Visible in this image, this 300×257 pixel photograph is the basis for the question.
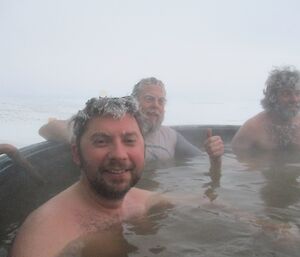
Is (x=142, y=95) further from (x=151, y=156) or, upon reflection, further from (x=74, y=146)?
(x=74, y=146)

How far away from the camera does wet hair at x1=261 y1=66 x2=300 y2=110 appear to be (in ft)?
15.3

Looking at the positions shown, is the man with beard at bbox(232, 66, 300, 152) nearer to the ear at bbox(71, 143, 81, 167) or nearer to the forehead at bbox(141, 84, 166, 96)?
the forehead at bbox(141, 84, 166, 96)

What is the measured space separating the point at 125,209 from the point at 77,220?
42cm

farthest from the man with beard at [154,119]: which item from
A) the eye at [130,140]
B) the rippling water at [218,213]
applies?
the eye at [130,140]

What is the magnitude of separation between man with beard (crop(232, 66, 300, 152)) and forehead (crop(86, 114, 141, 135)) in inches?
116

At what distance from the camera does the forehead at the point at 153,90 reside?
13.8 feet

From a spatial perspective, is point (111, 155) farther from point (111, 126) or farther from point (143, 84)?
point (143, 84)

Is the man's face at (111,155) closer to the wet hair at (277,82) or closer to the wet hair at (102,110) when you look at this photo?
the wet hair at (102,110)

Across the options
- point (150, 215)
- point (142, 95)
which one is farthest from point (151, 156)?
point (150, 215)

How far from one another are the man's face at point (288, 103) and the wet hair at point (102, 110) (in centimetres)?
288

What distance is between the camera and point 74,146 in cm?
227

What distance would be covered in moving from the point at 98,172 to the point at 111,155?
0.38 feet

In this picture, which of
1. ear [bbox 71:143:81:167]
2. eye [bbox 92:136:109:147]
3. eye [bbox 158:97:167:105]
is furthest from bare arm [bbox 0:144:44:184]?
eye [bbox 158:97:167:105]

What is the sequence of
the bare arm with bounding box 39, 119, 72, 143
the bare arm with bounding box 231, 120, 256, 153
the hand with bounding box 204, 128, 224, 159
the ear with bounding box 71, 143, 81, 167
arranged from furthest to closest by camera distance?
the bare arm with bounding box 231, 120, 256, 153 < the bare arm with bounding box 39, 119, 72, 143 < the hand with bounding box 204, 128, 224, 159 < the ear with bounding box 71, 143, 81, 167
